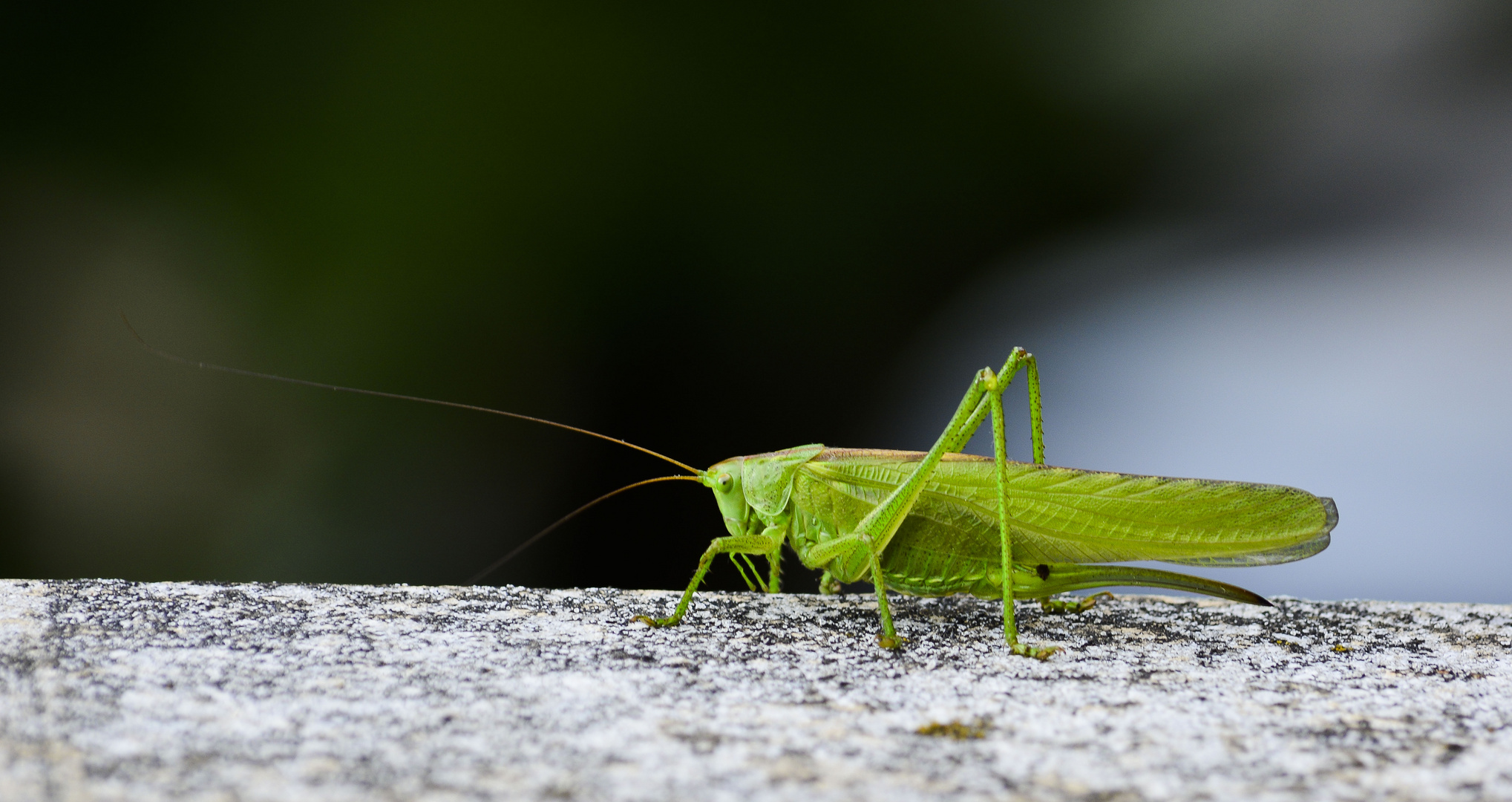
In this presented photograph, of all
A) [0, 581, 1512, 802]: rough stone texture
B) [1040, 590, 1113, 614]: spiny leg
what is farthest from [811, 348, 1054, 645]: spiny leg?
[1040, 590, 1113, 614]: spiny leg

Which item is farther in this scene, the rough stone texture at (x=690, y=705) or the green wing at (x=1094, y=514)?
the green wing at (x=1094, y=514)

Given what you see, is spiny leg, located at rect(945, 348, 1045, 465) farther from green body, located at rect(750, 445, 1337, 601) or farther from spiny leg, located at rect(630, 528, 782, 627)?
spiny leg, located at rect(630, 528, 782, 627)

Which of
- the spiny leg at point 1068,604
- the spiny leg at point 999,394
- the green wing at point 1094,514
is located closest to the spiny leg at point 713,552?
the green wing at point 1094,514

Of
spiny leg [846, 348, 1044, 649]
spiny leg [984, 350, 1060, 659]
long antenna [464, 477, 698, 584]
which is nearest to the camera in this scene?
spiny leg [984, 350, 1060, 659]

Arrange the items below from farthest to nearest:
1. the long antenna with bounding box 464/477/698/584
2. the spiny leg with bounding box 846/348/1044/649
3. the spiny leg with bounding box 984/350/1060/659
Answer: the spiny leg with bounding box 846/348/1044/649
the long antenna with bounding box 464/477/698/584
the spiny leg with bounding box 984/350/1060/659

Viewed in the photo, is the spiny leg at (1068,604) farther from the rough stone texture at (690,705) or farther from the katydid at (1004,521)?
the rough stone texture at (690,705)

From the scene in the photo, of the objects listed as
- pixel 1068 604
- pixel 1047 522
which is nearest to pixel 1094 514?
pixel 1047 522
